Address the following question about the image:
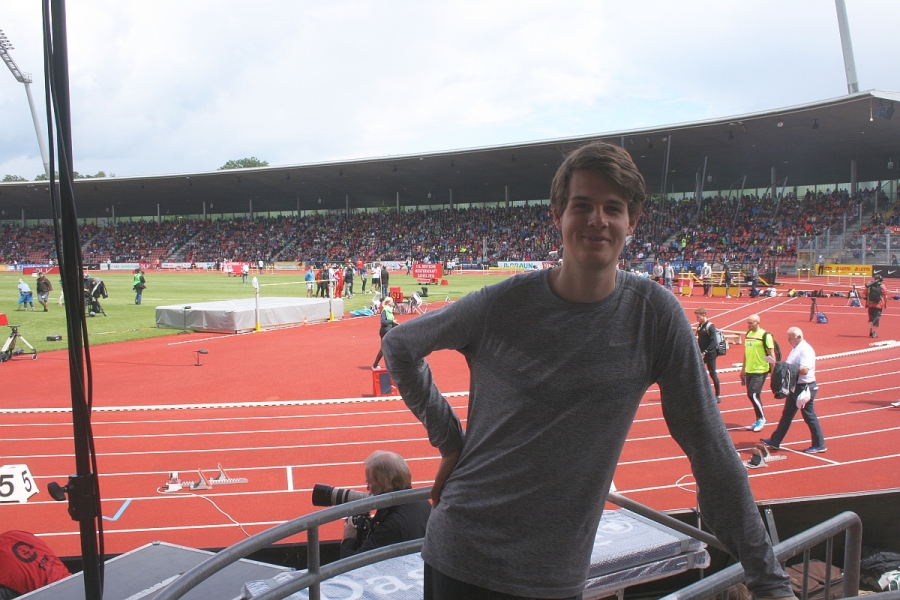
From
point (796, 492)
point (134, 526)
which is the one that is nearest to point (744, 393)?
point (796, 492)

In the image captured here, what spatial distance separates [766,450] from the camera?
9.40m

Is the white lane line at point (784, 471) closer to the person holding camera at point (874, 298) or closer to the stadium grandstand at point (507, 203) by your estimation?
the person holding camera at point (874, 298)

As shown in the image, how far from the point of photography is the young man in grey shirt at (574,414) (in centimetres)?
164

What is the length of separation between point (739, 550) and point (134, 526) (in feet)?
23.5

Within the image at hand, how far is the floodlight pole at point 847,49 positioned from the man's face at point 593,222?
4021 cm

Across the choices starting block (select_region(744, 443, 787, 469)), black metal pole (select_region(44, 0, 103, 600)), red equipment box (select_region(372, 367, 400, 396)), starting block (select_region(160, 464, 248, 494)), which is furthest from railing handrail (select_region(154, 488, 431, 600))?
red equipment box (select_region(372, 367, 400, 396))

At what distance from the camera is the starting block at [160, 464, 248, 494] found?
8.19m

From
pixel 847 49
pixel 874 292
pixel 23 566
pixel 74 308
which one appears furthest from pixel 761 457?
pixel 847 49

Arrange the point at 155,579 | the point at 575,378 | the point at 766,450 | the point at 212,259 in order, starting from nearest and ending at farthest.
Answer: the point at 575,378
the point at 155,579
the point at 766,450
the point at 212,259

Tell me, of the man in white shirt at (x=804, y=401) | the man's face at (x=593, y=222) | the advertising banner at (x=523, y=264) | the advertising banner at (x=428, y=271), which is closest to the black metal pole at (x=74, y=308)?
the man's face at (x=593, y=222)

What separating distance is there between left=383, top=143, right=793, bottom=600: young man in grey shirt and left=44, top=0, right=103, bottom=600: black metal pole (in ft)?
4.64

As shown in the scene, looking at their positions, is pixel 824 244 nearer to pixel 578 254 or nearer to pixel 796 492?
pixel 796 492

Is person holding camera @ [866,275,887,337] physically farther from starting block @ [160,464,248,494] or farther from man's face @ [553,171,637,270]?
man's face @ [553,171,637,270]

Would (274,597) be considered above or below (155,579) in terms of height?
above
